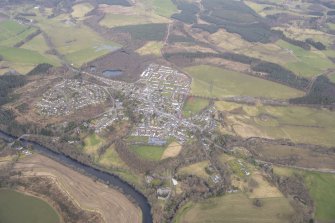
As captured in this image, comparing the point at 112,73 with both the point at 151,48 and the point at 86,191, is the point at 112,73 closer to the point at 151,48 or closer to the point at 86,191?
the point at 151,48

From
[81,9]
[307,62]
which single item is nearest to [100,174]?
[307,62]

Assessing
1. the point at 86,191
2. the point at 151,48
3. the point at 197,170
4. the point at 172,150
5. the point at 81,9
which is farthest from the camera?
the point at 81,9

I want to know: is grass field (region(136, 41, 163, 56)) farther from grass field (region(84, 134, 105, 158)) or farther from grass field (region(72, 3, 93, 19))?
grass field (region(84, 134, 105, 158))

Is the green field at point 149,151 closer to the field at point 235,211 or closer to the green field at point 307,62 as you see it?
the field at point 235,211

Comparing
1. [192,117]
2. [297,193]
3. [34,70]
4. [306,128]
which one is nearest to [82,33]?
[34,70]

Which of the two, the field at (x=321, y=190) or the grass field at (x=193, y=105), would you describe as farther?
the grass field at (x=193, y=105)

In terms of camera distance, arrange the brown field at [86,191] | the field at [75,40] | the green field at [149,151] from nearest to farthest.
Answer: the brown field at [86,191] → the green field at [149,151] → the field at [75,40]

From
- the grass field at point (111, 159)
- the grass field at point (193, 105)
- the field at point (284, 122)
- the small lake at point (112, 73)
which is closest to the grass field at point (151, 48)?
the small lake at point (112, 73)

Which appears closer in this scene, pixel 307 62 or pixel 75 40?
pixel 307 62
